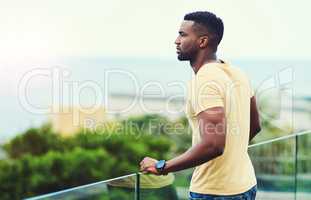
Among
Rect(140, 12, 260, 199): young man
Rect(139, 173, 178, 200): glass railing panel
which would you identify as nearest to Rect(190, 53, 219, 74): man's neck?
Rect(140, 12, 260, 199): young man

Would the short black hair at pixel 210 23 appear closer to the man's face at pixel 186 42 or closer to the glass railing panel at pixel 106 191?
the man's face at pixel 186 42

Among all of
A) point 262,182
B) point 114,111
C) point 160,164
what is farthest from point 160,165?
point 114,111

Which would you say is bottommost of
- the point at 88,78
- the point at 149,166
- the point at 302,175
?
the point at 302,175

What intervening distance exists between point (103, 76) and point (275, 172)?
14.6m

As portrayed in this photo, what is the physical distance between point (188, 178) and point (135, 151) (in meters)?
16.6

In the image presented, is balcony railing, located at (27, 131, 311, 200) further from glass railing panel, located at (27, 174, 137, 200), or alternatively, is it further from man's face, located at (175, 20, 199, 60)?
man's face, located at (175, 20, 199, 60)

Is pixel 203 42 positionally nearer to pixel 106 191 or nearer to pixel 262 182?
pixel 106 191

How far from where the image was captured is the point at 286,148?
378 cm

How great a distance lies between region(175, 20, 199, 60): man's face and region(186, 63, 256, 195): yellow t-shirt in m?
0.09

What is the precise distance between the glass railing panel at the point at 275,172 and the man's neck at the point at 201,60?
1427mm

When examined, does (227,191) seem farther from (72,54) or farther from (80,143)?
(72,54)

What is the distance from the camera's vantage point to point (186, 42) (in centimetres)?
187

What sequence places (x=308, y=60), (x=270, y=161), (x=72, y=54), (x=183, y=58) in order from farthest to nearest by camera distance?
(x=72, y=54) < (x=308, y=60) < (x=270, y=161) < (x=183, y=58)

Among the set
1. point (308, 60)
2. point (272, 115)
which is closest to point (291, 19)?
point (308, 60)
